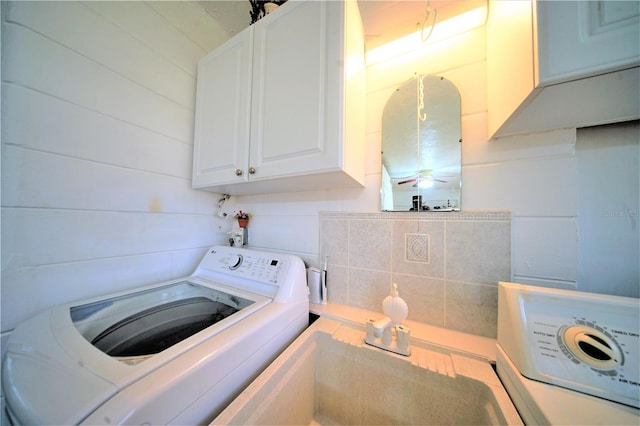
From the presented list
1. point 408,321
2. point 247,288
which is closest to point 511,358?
point 408,321

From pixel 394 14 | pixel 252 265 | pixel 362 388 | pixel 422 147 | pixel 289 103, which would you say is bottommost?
pixel 362 388

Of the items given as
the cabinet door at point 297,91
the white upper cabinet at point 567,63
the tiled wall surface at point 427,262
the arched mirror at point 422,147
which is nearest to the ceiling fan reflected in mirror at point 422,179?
the arched mirror at point 422,147

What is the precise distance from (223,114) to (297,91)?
0.46 metres

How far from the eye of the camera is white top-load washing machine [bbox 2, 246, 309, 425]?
1.16 ft

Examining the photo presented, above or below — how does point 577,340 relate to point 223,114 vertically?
below

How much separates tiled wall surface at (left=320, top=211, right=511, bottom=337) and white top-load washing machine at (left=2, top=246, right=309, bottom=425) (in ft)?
0.88

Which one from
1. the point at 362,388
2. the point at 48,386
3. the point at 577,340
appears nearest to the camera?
the point at 48,386

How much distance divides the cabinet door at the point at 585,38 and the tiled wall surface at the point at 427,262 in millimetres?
452

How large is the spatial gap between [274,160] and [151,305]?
784 millimetres

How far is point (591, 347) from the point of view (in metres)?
0.46

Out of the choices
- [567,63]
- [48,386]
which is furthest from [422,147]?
[48,386]

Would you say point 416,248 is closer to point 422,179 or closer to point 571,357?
point 422,179

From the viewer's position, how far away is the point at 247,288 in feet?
2.89

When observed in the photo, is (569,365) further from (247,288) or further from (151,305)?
(151,305)
